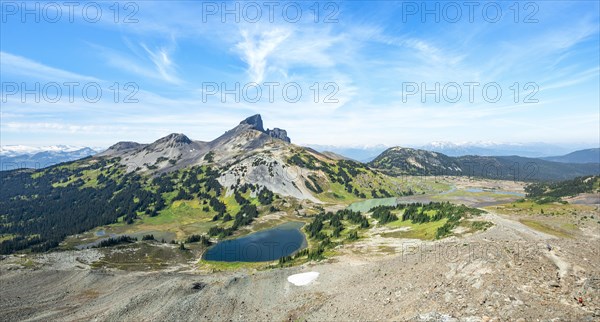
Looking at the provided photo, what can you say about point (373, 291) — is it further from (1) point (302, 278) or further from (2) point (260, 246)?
(2) point (260, 246)

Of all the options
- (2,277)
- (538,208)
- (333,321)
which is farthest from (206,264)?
(538,208)

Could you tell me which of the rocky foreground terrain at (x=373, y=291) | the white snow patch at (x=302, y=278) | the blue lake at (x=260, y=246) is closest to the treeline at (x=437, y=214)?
the rocky foreground terrain at (x=373, y=291)

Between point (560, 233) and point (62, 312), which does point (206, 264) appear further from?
point (560, 233)

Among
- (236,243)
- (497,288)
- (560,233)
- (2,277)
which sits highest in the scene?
(497,288)

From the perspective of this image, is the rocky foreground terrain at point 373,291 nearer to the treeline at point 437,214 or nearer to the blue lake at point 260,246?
the treeline at point 437,214

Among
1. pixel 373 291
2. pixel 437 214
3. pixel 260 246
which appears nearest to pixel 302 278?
pixel 373 291
